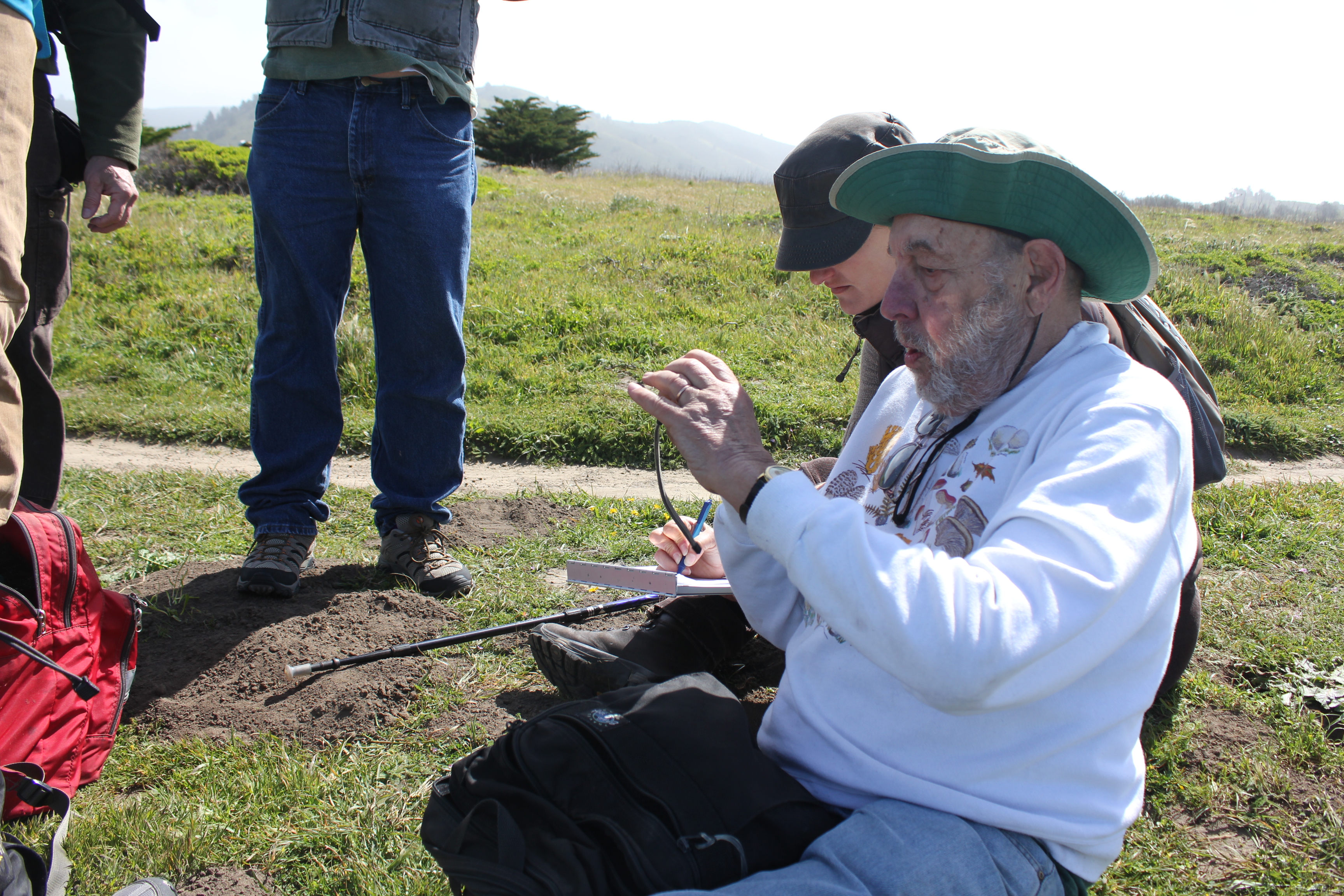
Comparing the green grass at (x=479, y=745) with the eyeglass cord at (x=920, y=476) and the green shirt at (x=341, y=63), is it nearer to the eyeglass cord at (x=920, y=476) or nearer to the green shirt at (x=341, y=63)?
the eyeglass cord at (x=920, y=476)

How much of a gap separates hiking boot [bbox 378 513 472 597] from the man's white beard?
6.81 feet

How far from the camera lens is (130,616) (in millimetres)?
2441

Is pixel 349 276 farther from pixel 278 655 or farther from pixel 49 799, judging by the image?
pixel 49 799

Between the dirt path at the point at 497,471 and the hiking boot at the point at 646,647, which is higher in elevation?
the hiking boot at the point at 646,647

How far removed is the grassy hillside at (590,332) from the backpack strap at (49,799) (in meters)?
3.28

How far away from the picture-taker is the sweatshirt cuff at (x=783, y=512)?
1.41 m

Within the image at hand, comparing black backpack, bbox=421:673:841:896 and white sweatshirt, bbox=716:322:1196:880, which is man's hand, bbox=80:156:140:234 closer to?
black backpack, bbox=421:673:841:896

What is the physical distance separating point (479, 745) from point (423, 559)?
1.01 meters

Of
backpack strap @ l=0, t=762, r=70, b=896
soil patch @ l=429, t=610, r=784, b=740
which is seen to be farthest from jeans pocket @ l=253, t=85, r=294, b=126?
backpack strap @ l=0, t=762, r=70, b=896

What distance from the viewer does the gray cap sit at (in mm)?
2574

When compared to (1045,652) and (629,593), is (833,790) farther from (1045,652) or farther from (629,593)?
(629,593)

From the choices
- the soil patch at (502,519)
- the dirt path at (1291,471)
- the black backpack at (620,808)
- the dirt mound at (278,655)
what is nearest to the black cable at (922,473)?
the black backpack at (620,808)

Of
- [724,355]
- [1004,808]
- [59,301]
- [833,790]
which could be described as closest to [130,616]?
[59,301]

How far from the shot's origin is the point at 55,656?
2150 mm
